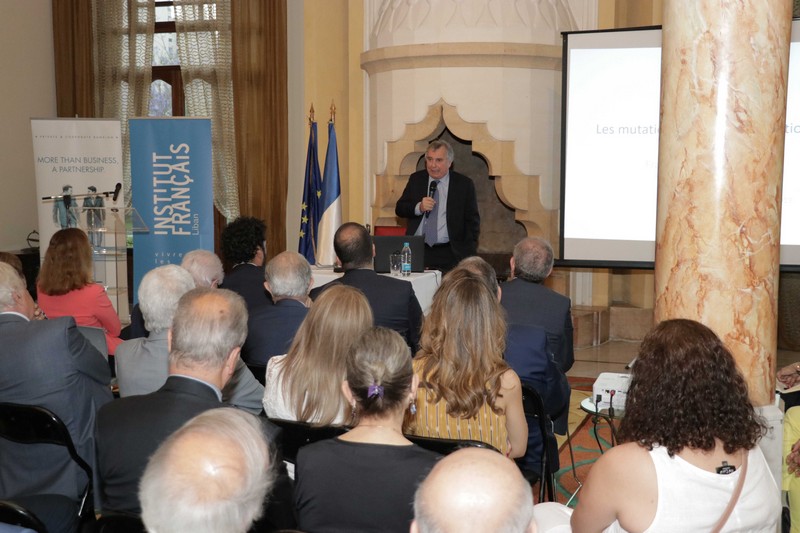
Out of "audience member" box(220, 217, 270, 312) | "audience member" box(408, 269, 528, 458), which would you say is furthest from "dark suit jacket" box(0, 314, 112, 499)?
"audience member" box(220, 217, 270, 312)

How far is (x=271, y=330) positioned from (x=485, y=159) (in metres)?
4.69

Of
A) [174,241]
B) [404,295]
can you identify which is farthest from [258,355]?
[174,241]

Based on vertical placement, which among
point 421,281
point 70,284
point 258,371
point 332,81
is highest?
point 332,81

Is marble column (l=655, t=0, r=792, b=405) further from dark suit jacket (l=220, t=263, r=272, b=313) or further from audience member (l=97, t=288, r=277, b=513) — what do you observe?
dark suit jacket (l=220, t=263, r=272, b=313)

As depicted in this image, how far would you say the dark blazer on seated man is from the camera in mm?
2863

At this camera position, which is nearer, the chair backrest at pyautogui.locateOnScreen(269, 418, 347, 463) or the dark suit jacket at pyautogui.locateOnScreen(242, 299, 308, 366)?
the chair backrest at pyautogui.locateOnScreen(269, 418, 347, 463)

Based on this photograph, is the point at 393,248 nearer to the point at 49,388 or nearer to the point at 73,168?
the point at 49,388

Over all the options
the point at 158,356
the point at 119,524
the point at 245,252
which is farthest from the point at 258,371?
the point at 245,252

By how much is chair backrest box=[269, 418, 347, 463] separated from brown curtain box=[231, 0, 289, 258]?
6.51 metres

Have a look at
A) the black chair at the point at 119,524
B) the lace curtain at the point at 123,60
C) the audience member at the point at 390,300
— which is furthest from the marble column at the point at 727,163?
the lace curtain at the point at 123,60

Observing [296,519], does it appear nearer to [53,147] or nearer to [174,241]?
[174,241]

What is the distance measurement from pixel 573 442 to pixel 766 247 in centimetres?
225

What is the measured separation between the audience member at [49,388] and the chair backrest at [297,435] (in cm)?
88

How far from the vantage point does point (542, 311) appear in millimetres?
3932
